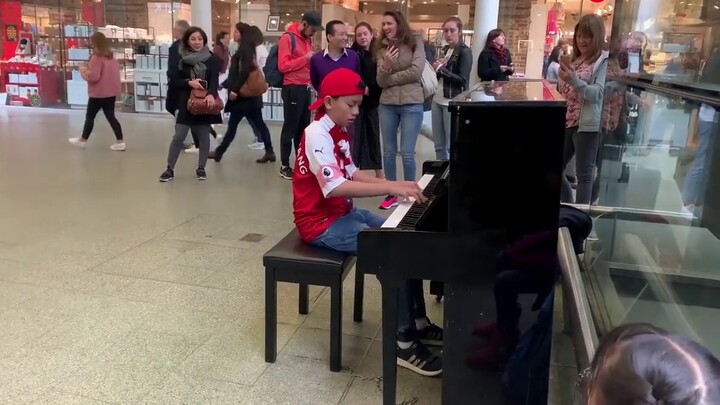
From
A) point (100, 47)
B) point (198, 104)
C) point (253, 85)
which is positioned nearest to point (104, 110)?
point (100, 47)

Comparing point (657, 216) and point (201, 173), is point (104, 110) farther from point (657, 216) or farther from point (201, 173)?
point (657, 216)

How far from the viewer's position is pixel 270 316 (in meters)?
2.59

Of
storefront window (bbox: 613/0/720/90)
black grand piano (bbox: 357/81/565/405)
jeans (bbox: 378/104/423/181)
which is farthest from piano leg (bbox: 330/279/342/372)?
jeans (bbox: 378/104/423/181)

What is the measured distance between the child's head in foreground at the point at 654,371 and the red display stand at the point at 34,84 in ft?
47.6

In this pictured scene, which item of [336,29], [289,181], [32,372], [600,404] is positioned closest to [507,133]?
[600,404]

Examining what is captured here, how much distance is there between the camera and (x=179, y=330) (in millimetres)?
2904

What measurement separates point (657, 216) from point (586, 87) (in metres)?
1.36

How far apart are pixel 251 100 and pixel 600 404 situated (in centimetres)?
651

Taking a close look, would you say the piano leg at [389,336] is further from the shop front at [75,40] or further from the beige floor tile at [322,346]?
the shop front at [75,40]

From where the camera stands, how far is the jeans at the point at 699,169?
1941 mm

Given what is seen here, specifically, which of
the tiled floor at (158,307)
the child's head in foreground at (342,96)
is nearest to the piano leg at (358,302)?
the tiled floor at (158,307)

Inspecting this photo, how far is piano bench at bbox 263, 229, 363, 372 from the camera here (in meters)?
2.46

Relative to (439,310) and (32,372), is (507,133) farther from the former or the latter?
(32,372)

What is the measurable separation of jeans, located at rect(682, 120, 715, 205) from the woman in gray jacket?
5.00ft
